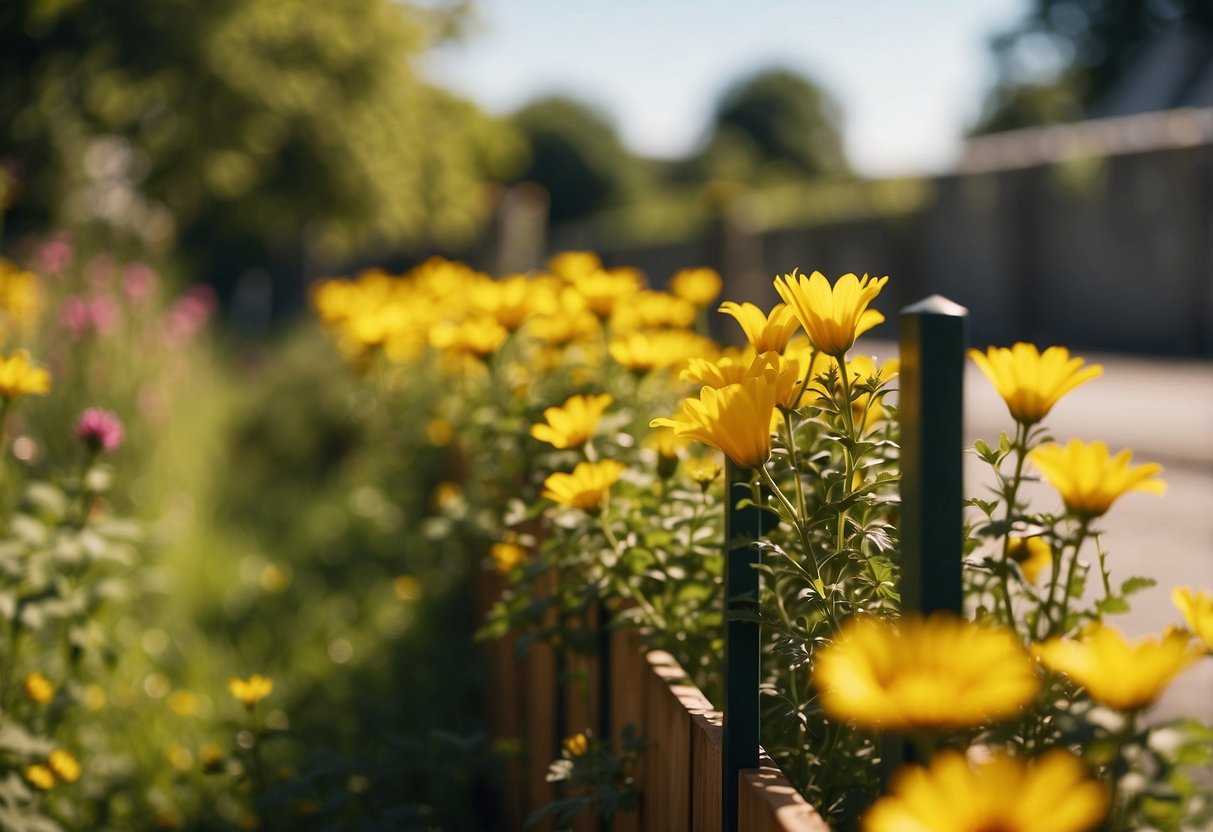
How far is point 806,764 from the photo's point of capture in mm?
1415

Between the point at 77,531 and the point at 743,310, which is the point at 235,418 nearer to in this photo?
the point at 77,531

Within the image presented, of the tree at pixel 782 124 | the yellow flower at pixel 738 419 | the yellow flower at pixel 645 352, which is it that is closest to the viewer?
the yellow flower at pixel 738 419

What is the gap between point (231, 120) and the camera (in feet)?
29.0

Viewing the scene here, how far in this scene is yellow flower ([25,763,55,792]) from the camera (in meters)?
2.25

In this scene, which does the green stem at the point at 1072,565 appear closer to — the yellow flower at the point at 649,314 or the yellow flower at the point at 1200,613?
the yellow flower at the point at 1200,613

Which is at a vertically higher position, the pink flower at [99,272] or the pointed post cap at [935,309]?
the pink flower at [99,272]

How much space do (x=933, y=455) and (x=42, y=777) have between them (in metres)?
1.95

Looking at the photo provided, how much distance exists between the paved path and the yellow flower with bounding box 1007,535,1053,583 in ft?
0.49

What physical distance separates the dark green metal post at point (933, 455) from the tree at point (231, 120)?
16.3 ft

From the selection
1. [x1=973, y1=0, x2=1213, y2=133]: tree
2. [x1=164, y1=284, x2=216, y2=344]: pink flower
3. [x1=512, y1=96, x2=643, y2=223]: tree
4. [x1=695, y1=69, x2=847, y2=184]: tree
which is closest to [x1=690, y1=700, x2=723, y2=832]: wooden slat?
[x1=164, y1=284, x2=216, y2=344]: pink flower

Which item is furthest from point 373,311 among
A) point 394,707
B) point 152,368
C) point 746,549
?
point 746,549

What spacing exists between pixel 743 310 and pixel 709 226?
5.72 m

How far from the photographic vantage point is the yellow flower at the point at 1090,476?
107 centimetres

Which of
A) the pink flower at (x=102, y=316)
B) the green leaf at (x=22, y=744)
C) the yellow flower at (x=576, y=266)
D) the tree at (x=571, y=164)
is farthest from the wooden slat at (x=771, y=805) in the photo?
the tree at (x=571, y=164)
